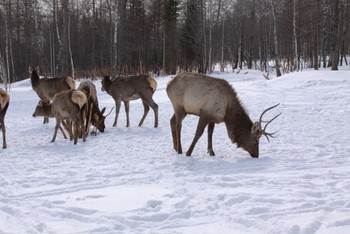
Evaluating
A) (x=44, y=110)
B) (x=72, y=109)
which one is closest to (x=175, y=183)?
(x=72, y=109)

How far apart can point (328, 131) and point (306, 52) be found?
3590 cm

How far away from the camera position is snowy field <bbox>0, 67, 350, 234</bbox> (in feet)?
12.6

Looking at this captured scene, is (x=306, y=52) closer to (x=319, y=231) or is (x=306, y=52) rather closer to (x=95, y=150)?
(x=95, y=150)

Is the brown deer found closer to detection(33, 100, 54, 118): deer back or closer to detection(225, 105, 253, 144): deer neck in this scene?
detection(225, 105, 253, 144): deer neck

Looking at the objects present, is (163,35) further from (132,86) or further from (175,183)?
(175,183)

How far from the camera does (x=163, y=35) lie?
36750mm

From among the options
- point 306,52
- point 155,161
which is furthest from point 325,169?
point 306,52

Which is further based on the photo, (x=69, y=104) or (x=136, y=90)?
(x=136, y=90)

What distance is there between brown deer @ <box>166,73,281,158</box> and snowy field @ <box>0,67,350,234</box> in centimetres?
34

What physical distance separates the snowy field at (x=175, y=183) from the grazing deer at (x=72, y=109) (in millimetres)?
377

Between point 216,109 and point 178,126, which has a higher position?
point 216,109

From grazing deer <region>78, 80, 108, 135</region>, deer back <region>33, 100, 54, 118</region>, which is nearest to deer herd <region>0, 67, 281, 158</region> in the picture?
grazing deer <region>78, 80, 108, 135</region>

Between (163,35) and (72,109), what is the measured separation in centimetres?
2880

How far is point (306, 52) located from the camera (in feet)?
139
